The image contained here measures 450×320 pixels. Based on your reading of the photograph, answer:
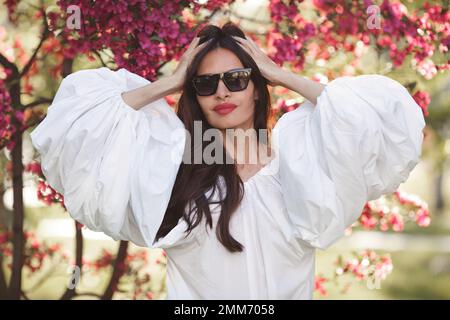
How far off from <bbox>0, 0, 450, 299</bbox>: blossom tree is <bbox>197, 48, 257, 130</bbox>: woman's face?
52cm

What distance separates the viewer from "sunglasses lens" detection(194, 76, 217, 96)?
258 centimetres

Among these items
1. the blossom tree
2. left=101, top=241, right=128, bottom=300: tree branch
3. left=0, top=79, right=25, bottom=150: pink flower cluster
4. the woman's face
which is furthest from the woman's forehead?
left=101, top=241, right=128, bottom=300: tree branch

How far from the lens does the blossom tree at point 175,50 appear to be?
3.13 m

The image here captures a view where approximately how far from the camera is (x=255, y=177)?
257 cm

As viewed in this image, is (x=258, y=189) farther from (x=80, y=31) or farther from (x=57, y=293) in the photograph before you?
(x=57, y=293)

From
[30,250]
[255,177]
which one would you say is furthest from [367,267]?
[30,250]

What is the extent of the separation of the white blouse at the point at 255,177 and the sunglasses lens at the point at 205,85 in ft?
0.66

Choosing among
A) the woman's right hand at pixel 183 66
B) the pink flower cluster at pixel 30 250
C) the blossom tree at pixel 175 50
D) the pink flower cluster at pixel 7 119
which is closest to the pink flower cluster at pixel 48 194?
the blossom tree at pixel 175 50

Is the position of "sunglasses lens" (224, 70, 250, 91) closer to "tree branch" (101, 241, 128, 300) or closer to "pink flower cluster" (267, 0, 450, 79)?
"pink flower cluster" (267, 0, 450, 79)

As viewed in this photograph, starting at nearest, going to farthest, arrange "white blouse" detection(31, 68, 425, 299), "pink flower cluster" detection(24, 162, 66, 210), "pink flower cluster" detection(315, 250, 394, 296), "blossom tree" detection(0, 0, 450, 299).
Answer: "white blouse" detection(31, 68, 425, 299), "blossom tree" detection(0, 0, 450, 299), "pink flower cluster" detection(24, 162, 66, 210), "pink flower cluster" detection(315, 250, 394, 296)

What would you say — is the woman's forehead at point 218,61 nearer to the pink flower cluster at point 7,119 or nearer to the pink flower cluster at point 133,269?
the pink flower cluster at point 7,119

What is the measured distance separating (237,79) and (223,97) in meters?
0.08
